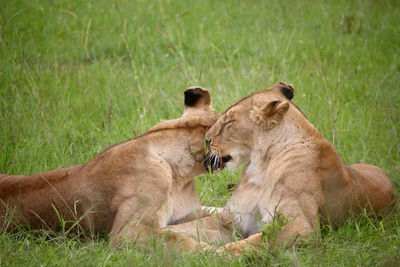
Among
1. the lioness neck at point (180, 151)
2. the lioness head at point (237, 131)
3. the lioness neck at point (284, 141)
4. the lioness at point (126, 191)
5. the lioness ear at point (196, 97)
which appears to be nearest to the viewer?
the lioness at point (126, 191)

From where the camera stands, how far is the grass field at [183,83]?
383 cm

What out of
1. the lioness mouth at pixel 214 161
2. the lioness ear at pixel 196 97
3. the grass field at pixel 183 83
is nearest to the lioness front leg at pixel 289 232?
the grass field at pixel 183 83

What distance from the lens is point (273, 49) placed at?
7.95 m

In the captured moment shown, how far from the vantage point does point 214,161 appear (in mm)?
4191

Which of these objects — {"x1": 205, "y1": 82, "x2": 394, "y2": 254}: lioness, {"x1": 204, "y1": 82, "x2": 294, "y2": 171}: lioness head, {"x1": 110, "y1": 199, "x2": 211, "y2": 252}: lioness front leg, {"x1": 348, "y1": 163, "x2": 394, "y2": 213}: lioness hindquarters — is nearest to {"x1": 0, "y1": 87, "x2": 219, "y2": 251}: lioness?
{"x1": 110, "y1": 199, "x2": 211, "y2": 252}: lioness front leg

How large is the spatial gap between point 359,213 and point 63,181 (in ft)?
7.52

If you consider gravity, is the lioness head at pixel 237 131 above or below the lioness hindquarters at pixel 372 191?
above

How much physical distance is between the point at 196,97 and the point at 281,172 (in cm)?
98

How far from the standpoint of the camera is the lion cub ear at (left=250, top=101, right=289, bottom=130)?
3963 mm

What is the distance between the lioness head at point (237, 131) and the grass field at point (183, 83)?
877mm

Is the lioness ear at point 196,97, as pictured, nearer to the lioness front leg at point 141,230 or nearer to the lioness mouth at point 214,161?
the lioness mouth at point 214,161

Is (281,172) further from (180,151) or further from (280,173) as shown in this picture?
(180,151)

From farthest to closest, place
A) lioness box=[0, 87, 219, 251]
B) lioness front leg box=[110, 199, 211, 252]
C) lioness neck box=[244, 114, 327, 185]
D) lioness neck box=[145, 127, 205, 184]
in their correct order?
lioness neck box=[145, 127, 205, 184], lioness neck box=[244, 114, 327, 185], lioness box=[0, 87, 219, 251], lioness front leg box=[110, 199, 211, 252]

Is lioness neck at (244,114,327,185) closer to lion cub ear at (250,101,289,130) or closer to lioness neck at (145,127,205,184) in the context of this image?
lion cub ear at (250,101,289,130)
